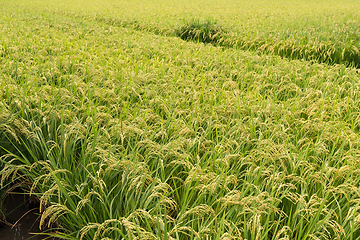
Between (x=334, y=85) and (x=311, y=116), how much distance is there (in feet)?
3.71

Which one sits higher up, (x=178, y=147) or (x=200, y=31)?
(x=200, y=31)

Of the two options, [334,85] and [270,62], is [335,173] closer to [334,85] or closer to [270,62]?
[334,85]

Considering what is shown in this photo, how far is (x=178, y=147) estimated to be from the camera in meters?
2.21

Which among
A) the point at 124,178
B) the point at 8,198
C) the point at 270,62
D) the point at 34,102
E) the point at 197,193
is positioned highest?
the point at 270,62

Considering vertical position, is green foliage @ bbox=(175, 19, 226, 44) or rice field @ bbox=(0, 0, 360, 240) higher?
green foliage @ bbox=(175, 19, 226, 44)

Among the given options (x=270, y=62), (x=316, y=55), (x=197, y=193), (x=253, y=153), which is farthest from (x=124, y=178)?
(x=316, y=55)

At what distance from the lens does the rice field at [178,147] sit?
1.68 meters

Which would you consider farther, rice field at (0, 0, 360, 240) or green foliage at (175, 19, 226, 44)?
green foliage at (175, 19, 226, 44)

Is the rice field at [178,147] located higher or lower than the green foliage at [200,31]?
lower

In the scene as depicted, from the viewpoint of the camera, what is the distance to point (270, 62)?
5000mm

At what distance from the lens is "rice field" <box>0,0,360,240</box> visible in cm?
168

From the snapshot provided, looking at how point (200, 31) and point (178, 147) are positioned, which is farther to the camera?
point (200, 31)

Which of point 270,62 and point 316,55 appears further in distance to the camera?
point 316,55

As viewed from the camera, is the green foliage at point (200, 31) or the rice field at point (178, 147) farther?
the green foliage at point (200, 31)
